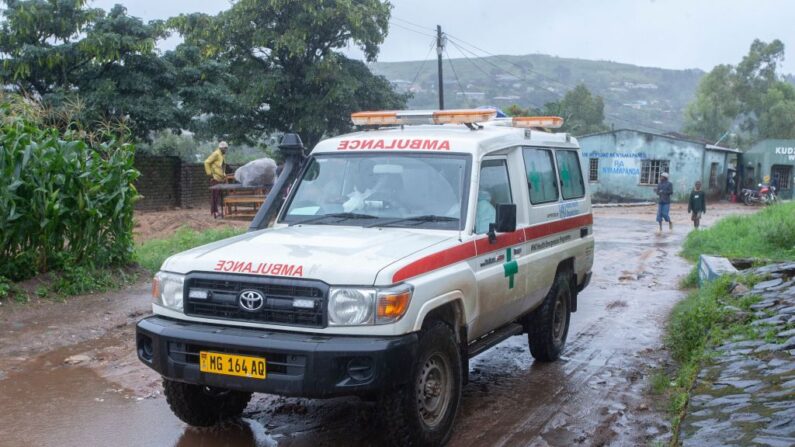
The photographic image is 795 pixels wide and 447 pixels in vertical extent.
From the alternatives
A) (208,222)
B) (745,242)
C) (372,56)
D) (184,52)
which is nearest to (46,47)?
(184,52)

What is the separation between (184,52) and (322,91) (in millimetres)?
5495

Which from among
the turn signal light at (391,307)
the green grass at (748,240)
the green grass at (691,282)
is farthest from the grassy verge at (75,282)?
the green grass at (748,240)

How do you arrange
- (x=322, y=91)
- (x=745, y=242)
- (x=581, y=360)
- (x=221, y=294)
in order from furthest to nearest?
(x=322, y=91) → (x=745, y=242) → (x=581, y=360) → (x=221, y=294)

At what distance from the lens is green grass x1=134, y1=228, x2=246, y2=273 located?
11109 millimetres

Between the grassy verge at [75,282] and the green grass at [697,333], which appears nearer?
the green grass at [697,333]

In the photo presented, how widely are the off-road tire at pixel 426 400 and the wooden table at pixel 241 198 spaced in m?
11.8

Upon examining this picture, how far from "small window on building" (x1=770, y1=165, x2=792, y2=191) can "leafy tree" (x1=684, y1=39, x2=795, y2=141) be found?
22.0m

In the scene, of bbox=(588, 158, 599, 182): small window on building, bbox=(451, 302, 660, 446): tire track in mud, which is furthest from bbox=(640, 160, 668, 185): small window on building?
bbox=(451, 302, 660, 446): tire track in mud

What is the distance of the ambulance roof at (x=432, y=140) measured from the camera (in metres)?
5.75

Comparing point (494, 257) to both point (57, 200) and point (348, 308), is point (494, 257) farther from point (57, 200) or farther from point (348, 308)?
point (57, 200)

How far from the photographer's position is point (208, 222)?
54.4ft

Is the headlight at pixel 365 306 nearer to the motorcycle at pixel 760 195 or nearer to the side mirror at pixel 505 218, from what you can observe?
the side mirror at pixel 505 218

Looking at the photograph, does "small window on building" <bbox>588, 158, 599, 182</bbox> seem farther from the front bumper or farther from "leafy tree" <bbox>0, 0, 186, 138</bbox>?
the front bumper

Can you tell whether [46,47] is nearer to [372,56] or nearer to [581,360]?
[372,56]
